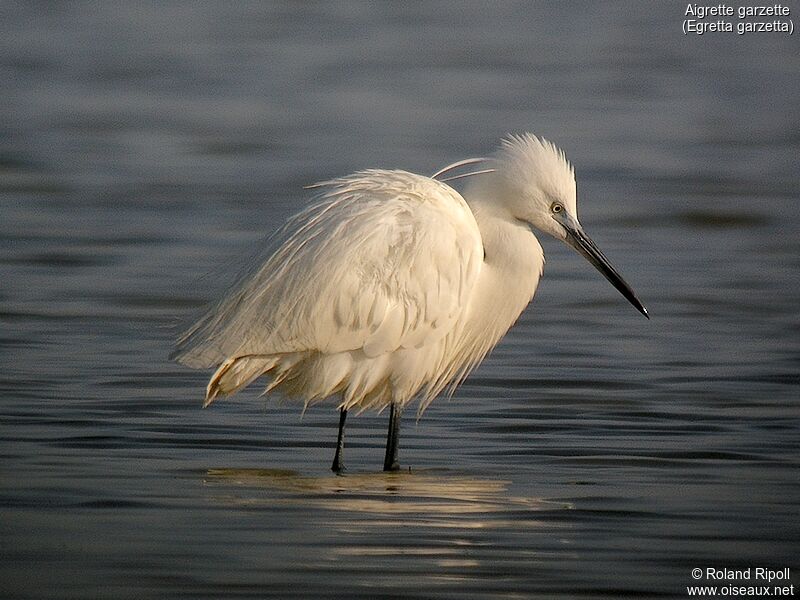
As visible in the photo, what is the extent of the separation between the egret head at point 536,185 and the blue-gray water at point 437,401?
1.00m

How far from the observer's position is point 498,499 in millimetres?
6660

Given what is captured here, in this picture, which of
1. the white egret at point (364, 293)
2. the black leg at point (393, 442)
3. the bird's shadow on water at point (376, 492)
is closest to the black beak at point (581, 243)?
the white egret at point (364, 293)

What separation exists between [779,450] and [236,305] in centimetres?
259

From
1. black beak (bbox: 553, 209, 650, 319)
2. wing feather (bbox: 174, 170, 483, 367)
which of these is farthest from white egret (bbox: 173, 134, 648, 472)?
black beak (bbox: 553, 209, 650, 319)

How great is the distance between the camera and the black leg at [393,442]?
24.3ft

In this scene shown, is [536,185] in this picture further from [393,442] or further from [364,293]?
[393,442]

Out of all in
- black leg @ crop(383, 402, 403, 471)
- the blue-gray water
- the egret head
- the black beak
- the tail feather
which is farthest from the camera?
the black beak

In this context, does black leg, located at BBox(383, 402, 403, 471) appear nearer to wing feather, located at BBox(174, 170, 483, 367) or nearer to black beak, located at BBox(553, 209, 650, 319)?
wing feather, located at BBox(174, 170, 483, 367)

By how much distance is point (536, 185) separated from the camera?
7.94 m

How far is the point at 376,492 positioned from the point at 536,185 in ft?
6.20

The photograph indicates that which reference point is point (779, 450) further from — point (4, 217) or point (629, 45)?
point (629, 45)

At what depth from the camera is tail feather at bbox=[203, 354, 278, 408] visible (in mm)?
7535

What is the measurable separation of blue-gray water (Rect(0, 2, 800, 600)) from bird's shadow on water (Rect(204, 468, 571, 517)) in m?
0.02

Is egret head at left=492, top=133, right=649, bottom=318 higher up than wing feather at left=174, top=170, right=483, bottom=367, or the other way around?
egret head at left=492, top=133, right=649, bottom=318
